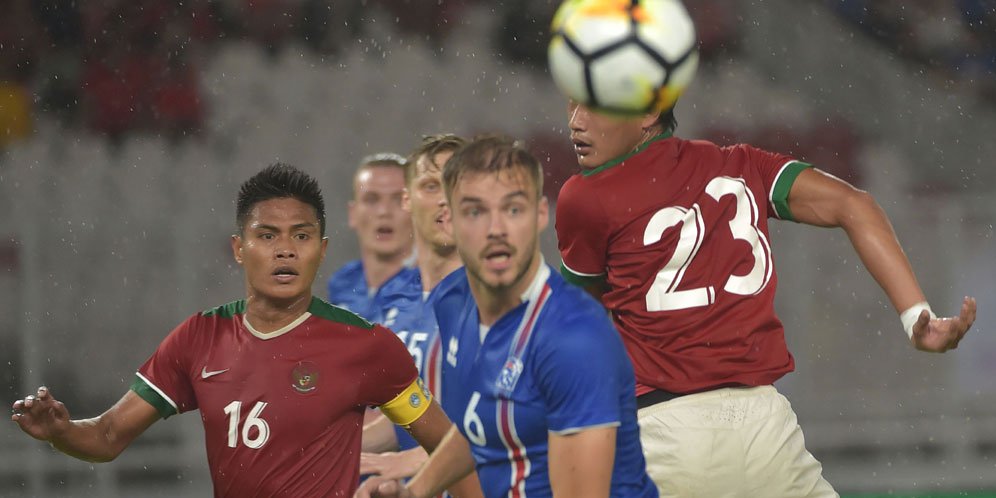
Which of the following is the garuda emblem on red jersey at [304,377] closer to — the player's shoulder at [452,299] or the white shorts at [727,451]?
the player's shoulder at [452,299]

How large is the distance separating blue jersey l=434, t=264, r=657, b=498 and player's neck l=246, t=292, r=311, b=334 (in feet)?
2.40

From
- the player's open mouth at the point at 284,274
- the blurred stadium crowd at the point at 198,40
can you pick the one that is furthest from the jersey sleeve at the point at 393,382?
the blurred stadium crowd at the point at 198,40

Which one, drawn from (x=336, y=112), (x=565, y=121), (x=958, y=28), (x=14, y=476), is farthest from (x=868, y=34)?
(x=14, y=476)

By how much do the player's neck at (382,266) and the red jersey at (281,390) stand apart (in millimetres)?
2031

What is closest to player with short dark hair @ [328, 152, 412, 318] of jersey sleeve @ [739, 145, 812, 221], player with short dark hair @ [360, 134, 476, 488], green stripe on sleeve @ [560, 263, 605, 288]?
player with short dark hair @ [360, 134, 476, 488]

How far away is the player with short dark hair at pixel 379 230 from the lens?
569 cm

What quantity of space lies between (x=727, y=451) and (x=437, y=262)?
1538 mm

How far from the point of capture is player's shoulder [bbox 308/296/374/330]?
363 centimetres

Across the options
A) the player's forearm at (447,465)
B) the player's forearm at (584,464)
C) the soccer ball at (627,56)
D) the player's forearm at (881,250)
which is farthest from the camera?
the soccer ball at (627,56)

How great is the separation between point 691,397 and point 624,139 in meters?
0.75

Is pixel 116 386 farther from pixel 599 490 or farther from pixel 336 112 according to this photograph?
pixel 599 490

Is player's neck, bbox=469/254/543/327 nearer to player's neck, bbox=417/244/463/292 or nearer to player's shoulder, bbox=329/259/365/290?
player's neck, bbox=417/244/463/292

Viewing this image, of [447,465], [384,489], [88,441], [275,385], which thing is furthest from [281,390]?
[384,489]

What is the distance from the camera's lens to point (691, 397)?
3.58 metres
